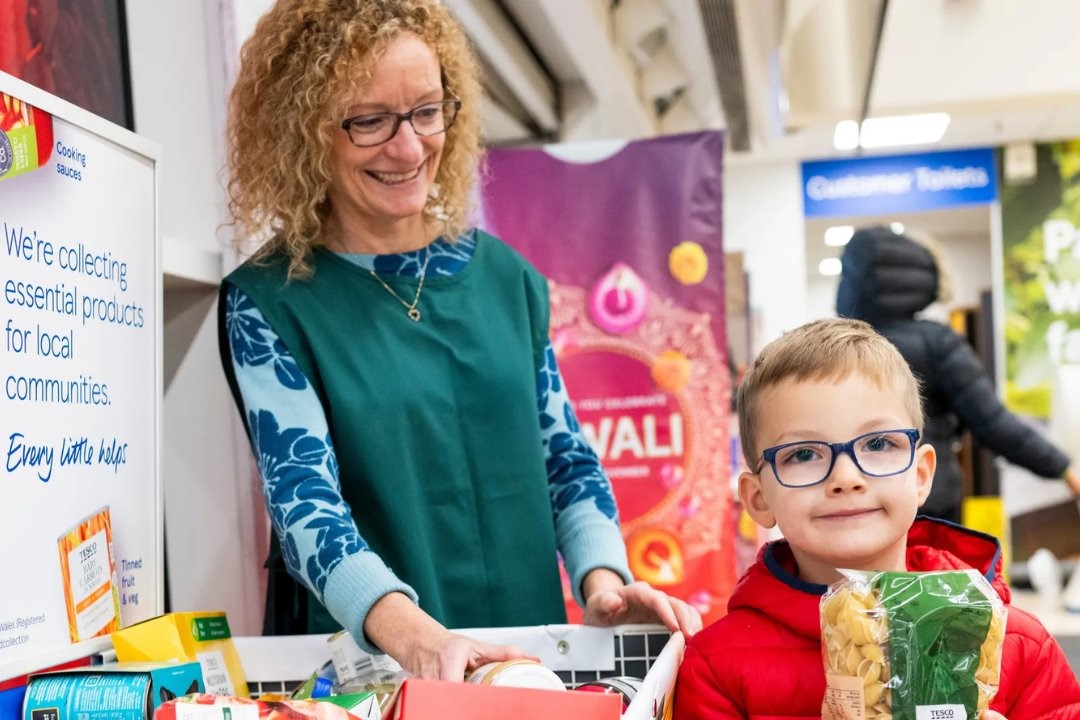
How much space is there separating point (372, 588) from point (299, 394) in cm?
33

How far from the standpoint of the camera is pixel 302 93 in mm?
1716

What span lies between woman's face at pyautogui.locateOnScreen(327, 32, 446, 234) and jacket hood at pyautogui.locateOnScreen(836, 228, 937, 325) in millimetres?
2056

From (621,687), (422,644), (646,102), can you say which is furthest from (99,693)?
(646,102)

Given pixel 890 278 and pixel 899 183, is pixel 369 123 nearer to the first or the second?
pixel 890 278

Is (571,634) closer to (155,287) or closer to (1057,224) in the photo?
(155,287)

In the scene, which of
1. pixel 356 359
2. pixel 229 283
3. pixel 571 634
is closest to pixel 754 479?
pixel 571 634

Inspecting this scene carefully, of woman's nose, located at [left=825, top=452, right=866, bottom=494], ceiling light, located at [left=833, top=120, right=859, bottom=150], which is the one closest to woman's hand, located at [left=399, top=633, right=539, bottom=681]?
woman's nose, located at [left=825, top=452, right=866, bottom=494]

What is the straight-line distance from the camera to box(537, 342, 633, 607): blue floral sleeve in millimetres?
1854

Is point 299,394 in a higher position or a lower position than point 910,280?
lower

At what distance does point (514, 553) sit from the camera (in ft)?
6.03

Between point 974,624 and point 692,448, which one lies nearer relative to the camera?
point 974,624

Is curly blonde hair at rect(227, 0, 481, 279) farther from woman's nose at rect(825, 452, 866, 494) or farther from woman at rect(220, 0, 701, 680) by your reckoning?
woman's nose at rect(825, 452, 866, 494)

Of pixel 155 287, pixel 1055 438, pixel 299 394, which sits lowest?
pixel 1055 438

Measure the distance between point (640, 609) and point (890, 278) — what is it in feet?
7.43
